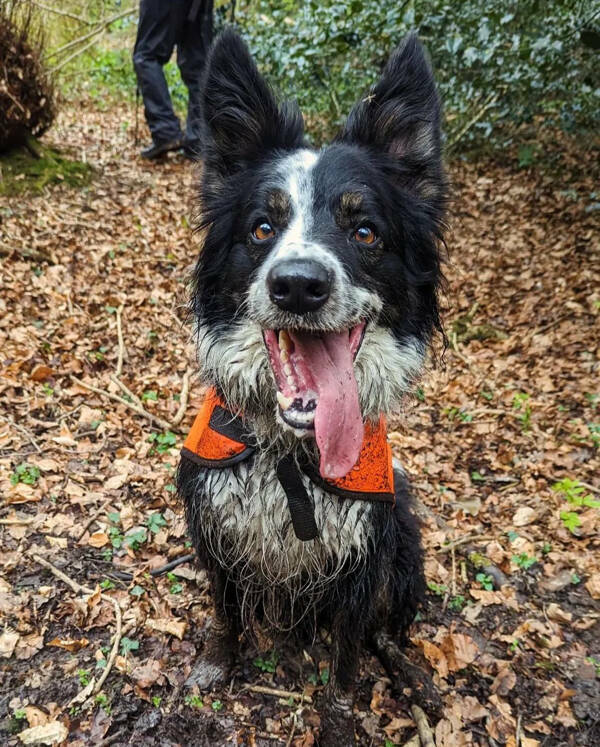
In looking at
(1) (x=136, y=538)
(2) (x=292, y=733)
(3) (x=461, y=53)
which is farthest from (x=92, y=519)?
(3) (x=461, y=53)

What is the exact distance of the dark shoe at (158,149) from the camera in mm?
8367

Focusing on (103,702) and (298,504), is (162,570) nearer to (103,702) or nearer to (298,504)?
(103,702)

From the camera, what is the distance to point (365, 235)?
100 inches

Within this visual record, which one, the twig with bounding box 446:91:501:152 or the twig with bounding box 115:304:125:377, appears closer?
the twig with bounding box 115:304:125:377

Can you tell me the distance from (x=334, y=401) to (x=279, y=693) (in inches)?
66.4

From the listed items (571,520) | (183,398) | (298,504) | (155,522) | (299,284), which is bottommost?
(155,522)

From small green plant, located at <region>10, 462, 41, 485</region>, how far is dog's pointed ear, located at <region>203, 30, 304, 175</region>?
2280mm

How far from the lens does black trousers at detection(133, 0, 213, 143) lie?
7.28m

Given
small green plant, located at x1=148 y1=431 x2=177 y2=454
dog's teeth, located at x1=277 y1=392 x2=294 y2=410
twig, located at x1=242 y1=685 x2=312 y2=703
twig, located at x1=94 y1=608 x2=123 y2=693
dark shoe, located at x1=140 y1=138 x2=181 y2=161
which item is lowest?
twig, located at x1=242 y1=685 x2=312 y2=703

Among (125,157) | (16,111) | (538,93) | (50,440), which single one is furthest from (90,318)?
(538,93)

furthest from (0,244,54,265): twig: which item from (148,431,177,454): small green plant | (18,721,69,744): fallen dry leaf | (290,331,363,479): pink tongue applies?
(18,721,69,744): fallen dry leaf

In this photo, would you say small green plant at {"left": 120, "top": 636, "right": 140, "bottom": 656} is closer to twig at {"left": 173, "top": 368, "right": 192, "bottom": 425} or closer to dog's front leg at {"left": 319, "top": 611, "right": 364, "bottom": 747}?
dog's front leg at {"left": 319, "top": 611, "right": 364, "bottom": 747}

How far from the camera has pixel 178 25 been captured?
24.5ft

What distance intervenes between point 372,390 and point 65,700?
6.54 feet
